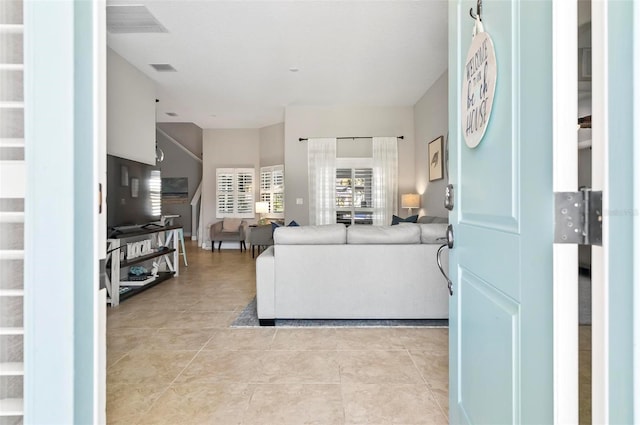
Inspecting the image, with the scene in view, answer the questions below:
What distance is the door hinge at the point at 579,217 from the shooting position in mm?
610

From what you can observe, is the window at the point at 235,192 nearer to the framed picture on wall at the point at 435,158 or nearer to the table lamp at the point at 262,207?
the table lamp at the point at 262,207

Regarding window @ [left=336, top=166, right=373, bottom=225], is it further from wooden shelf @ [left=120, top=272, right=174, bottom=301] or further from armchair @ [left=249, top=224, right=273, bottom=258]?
wooden shelf @ [left=120, top=272, right=174, bottom=301]

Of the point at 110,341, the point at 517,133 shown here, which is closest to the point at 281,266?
the point at 110,341

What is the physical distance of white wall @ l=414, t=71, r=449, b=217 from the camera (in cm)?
473

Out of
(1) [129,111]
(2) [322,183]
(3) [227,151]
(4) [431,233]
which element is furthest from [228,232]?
(4) [431,233]

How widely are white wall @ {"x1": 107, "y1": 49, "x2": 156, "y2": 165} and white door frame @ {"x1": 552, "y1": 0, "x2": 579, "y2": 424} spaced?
4.50 metres

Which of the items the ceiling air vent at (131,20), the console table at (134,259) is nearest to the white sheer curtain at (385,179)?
the console table at (134,259)

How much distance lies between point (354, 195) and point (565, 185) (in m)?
5.94

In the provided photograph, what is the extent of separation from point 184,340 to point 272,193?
565 cm

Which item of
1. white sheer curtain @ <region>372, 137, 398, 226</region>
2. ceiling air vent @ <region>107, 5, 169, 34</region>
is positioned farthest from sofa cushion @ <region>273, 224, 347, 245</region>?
white sheer curtain @ <region>372, 137, 398, 226</region>

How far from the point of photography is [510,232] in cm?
83

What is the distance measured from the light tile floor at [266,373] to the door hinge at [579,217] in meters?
1.32

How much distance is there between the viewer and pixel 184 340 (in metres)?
2.56

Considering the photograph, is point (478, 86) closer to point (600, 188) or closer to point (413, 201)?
point (600, 188)
